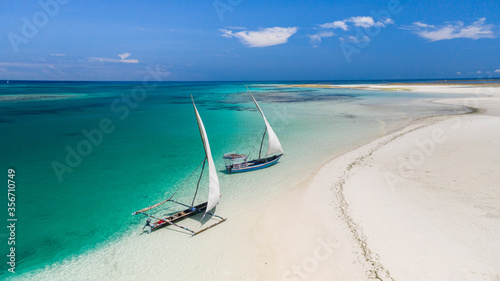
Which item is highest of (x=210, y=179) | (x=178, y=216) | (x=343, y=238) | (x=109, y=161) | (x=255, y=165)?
(x=210, y=179)

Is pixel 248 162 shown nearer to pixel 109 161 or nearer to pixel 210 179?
pixel 210 179

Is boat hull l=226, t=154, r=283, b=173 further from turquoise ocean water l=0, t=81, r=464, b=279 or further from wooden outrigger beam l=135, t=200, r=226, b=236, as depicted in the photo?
wooden outrigger beam l=135, t=200, r=226, b=236

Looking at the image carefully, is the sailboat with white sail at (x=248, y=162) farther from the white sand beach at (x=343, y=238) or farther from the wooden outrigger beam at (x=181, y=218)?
the wooden outrigger beam at (x=181, y=218)

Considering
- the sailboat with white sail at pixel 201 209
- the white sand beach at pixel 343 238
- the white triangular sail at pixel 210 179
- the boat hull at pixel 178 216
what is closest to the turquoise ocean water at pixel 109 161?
the sailboat with white sail at pixel 201 209

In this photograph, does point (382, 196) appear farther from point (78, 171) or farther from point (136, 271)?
point (78, 171)

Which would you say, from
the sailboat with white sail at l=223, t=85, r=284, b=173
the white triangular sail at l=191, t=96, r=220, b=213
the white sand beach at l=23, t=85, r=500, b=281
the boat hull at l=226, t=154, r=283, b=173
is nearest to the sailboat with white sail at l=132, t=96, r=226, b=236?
the white triangular sail at l=191, t=96, r=220, b=213

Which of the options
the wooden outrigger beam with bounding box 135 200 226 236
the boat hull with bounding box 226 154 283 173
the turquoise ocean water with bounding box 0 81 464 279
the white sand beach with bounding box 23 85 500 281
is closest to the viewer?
the white sand beach with bounding box 23 85 500 281

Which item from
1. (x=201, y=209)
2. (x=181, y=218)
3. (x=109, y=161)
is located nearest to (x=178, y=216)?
(x=181, y=218)

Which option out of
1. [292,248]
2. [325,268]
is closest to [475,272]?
[325,268]
